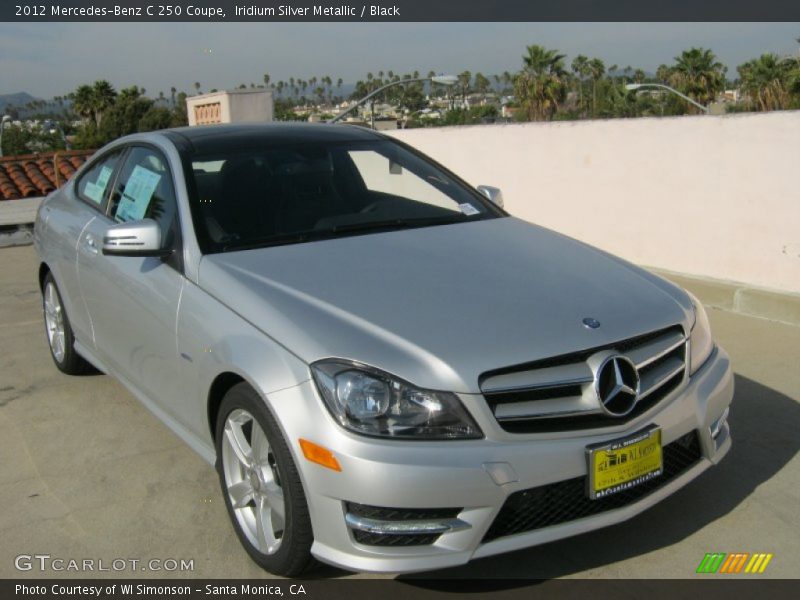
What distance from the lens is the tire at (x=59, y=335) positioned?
5.18 m

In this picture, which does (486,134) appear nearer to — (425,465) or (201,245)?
(201,245)

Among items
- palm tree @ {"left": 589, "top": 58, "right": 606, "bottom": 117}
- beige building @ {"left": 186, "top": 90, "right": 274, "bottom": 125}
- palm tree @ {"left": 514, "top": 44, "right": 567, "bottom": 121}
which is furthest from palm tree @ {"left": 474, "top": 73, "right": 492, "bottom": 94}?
beige building @ {"left": 186, "top": 90, "right": 274, "bottom": 125}

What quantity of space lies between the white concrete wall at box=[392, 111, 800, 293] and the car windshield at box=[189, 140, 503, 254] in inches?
108

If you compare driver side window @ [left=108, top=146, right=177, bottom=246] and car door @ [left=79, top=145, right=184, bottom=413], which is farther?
driver side window @ [left=108, top=146, right=177, bottom=246]

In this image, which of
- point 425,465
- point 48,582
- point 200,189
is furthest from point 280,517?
point 200,189

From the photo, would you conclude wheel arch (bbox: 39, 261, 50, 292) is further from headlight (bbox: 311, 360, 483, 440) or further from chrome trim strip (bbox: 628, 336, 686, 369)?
chrome trim strip (bbox: 628, 336, 686, 369)

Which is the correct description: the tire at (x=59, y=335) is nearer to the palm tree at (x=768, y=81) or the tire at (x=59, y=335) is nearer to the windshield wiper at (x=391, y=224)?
the windshield wiper at (x=391, y=224)

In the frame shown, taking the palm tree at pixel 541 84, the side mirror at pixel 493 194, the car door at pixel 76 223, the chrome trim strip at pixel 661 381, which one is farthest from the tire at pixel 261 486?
the palm tree at pixel 541 84

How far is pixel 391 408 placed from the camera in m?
2.65

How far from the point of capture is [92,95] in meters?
66.4

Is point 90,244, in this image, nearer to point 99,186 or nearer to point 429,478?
point 99,186

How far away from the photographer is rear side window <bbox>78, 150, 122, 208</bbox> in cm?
474

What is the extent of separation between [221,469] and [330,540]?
73 centimetres

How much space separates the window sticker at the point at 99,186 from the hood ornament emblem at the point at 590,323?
115 inches
